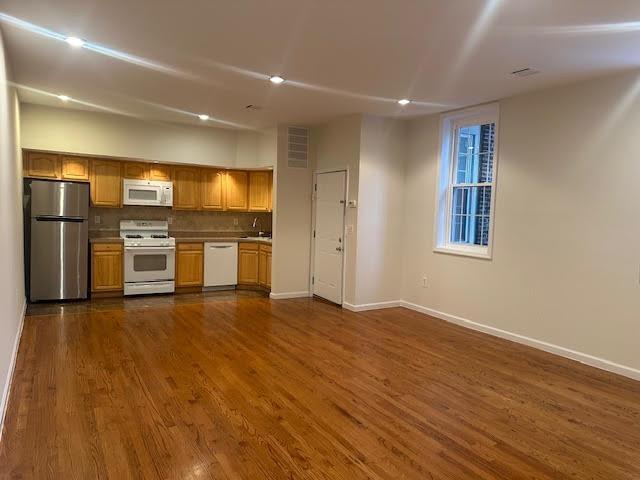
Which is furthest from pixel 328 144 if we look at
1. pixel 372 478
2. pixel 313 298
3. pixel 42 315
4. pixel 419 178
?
pixel 372 478

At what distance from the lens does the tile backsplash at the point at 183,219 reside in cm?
680

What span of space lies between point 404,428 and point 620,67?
3.50m

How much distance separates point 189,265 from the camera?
22.9 ft

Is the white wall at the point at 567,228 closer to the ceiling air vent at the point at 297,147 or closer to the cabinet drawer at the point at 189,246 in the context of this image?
the ceiling air vent at the point at 297,147

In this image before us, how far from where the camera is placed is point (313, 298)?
670 centimetres

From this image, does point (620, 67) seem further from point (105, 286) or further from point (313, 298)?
point (105, 286)

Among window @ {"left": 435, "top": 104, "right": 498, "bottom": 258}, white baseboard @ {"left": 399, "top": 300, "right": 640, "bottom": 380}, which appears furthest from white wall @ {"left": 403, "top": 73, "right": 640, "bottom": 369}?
window @ {"left": 435, "top": 104, "right": 498, "bottom": 258}

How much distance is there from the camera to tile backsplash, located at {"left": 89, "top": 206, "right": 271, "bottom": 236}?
6.80 metres

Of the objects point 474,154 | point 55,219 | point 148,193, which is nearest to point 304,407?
point 474,154

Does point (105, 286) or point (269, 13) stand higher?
point (269, 13)

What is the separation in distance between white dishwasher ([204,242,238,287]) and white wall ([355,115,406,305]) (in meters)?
2.49

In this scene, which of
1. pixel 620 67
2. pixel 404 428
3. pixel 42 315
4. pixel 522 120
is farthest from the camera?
pixel 42 315

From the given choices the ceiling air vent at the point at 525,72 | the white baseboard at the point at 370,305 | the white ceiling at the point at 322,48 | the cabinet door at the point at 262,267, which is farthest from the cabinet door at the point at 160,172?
the ceiling air vent at the point at 525,72

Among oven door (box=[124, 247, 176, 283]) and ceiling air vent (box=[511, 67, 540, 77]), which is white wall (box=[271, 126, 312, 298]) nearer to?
oven door (box=[124, 247, 176, 283])
